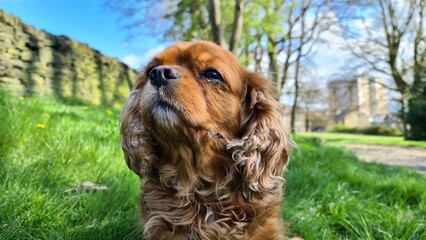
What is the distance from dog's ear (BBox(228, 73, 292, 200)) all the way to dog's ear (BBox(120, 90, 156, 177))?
49 cm

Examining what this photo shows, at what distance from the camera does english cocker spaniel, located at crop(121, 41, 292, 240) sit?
2.07 meters

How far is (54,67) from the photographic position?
9711 mm

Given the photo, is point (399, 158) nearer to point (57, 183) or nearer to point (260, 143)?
point (260, 143)

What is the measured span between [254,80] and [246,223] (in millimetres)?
884

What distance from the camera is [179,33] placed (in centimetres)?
1738

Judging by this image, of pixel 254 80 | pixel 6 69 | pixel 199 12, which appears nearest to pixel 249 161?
pixel 254 80

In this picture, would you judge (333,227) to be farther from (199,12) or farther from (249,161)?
(199,12)

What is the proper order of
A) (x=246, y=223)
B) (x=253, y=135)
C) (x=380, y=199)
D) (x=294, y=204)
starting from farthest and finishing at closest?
(x=380, y=199) < (x=294, y=204) < (x=253, y=135) < (x=246, y=223)

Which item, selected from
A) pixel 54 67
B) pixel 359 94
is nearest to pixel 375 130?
pixel 359 94

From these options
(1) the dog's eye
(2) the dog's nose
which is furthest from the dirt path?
(2) the dog's nose

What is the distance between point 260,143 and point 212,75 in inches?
19.0

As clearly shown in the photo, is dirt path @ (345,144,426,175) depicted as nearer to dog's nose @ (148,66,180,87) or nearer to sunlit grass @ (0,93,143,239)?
sunlit grass @ (0,93,143,239)

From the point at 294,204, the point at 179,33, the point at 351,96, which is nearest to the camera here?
the point at 294,204

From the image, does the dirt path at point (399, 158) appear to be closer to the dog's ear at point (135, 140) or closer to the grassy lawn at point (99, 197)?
the grassy lawn at point (99, 197)
